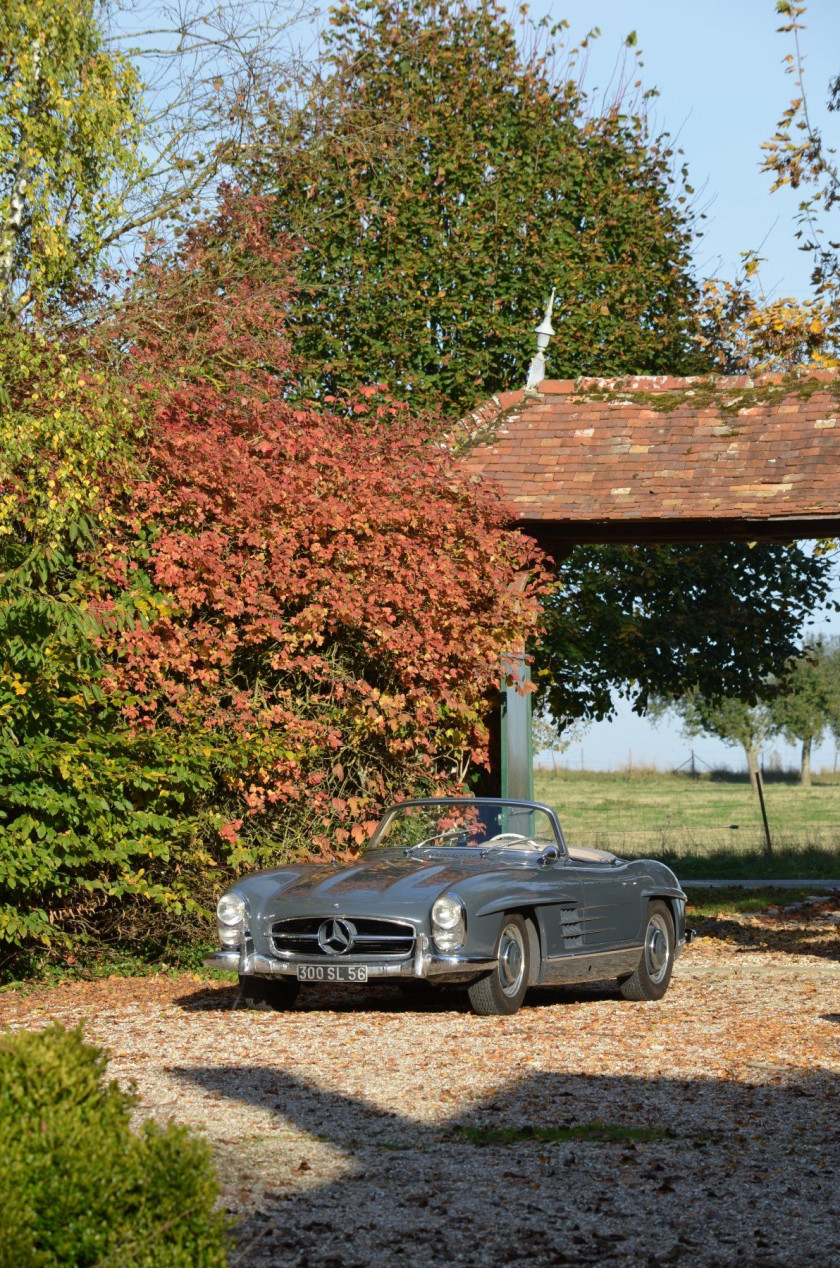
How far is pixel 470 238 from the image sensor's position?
70.5 ft

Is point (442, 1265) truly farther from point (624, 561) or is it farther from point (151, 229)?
point (624, 561)

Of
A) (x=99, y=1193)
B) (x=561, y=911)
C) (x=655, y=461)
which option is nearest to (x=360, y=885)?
(x=561, y=911)

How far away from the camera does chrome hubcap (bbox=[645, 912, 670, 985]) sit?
1043cm

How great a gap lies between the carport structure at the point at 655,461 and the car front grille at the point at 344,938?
4675 millimetres

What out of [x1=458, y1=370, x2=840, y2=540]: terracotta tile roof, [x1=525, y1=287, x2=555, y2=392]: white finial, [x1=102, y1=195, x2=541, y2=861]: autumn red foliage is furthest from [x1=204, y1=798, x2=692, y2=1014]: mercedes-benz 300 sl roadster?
[x1=525, y1=287, x2=555, y2=392]: white finial

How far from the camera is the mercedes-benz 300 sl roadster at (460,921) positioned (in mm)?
8953

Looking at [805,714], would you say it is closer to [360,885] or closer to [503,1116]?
[360,885]

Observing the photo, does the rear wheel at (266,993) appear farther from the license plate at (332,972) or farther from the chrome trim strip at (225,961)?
the license plate at (332,972)

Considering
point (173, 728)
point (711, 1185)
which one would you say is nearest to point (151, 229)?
point (173, 728)

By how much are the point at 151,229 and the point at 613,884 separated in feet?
33.4

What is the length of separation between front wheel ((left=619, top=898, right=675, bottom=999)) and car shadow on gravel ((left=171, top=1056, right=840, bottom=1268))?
3.08 metres

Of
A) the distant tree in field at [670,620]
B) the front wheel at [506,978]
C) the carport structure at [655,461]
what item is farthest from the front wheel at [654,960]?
the distant tree in field at [670,620]

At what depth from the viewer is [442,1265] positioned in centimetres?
435

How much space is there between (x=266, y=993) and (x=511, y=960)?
163 cm
